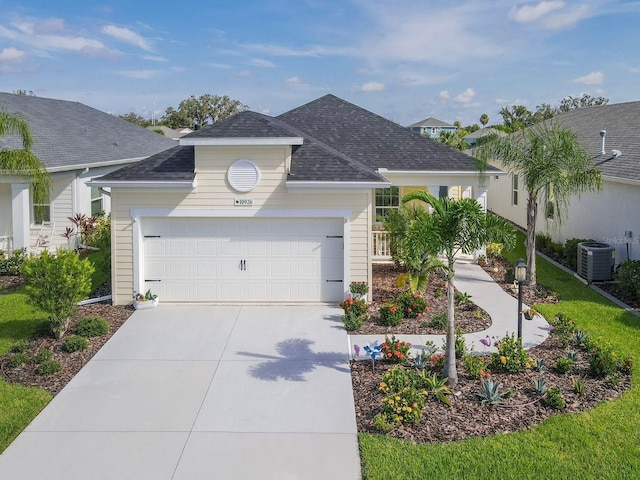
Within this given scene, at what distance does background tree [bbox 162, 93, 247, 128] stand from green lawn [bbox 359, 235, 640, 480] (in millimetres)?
88706

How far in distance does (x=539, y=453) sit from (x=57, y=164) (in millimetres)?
16061

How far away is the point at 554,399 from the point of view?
802 centimetres

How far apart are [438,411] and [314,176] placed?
642 centimetres

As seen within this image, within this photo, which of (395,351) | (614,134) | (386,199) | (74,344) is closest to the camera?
(395,351)

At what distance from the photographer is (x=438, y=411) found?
796 cm

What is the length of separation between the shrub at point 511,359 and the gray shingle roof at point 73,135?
13898 millimetres

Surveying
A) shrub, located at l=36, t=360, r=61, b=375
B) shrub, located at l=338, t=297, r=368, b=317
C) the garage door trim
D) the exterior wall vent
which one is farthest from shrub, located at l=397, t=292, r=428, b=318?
shrub, located at l=36, t=360, r=61, b=375

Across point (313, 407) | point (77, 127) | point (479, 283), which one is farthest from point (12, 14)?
point (313, 407)

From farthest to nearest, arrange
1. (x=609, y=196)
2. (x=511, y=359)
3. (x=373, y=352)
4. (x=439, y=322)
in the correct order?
(x=609, y=196) < (x=439, y=322) < (x=373, y=352) < (x=511, y=359)

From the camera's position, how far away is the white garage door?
527 inches

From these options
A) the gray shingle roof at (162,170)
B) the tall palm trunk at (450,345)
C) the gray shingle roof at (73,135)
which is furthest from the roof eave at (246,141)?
the gray shingle roof at (73,135)

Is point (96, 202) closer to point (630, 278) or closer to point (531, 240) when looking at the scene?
point (531, 240)

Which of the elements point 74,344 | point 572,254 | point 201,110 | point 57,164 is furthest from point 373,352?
point 201,110

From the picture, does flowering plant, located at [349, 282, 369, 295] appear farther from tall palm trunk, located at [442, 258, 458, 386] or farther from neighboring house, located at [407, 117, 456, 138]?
neighboring house, located at [407, 117, 456, 138]
